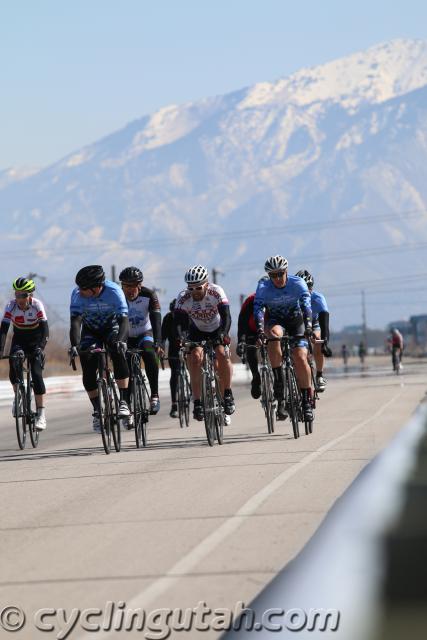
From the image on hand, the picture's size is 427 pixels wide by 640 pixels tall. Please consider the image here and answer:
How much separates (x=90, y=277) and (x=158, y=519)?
5.60 metres

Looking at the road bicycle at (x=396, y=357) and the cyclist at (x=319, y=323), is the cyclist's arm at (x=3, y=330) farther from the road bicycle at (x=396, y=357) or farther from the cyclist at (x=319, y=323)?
the road bicycle at (x=396, y=357)

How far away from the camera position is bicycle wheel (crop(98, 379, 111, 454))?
14.4 metres

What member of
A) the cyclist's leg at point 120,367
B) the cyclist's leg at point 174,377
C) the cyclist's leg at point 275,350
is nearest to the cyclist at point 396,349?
the cyclist's leg at point 174,377

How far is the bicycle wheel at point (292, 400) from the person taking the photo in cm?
1591

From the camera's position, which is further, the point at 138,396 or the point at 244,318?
the point at 244,318

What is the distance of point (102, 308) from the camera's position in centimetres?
1469

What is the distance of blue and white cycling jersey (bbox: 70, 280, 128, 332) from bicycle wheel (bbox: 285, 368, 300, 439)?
228cm

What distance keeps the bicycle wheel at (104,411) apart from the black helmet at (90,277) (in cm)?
95

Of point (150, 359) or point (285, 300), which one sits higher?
point (285, 300)

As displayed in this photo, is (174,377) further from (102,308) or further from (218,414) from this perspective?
(102,308)

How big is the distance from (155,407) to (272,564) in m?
8.94

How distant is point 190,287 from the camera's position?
1606cm

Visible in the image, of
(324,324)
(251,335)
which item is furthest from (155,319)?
(324,324)

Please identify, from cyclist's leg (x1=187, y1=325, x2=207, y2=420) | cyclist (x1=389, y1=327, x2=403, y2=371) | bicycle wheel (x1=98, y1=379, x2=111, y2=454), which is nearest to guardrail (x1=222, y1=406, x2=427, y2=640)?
bicycle wheel (x1=98, y1=379, x2=111, y2=454)
